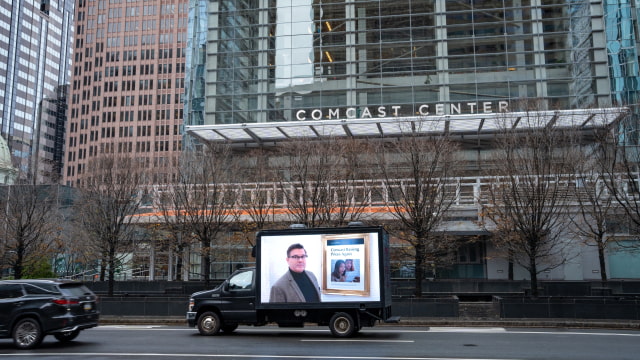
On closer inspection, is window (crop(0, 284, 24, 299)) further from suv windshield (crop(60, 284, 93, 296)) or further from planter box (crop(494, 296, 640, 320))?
planter box (crop(494, 296, 640, 320))

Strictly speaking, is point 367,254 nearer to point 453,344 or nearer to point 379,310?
point 379,310

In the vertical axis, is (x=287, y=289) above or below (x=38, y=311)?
above

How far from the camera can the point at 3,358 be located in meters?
11.9

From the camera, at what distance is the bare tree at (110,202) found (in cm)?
2617

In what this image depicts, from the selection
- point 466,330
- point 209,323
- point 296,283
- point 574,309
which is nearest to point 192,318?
point 209,323

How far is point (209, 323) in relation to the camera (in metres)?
15.8

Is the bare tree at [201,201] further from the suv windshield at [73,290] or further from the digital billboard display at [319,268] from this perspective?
the suv windshield at [73,290]

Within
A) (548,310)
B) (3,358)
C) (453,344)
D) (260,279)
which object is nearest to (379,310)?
(453,344)

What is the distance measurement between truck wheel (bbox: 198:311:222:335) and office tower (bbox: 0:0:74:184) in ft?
445

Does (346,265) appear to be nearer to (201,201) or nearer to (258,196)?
(258,196)

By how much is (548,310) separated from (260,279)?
9.87 metres

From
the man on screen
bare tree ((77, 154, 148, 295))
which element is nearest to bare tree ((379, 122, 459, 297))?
the man on screen

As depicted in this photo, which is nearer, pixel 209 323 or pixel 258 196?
pixel 209 323

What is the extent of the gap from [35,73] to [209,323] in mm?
162981
